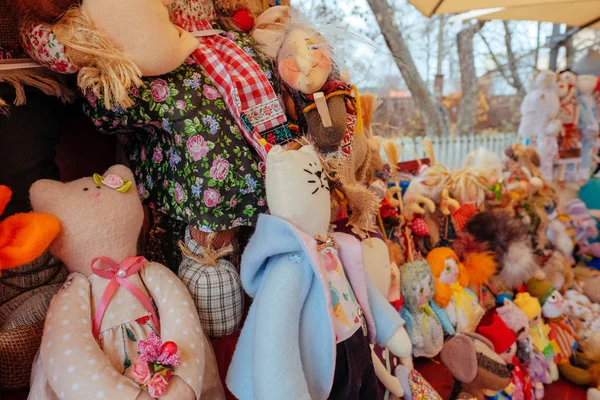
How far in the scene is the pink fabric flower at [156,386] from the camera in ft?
2.21

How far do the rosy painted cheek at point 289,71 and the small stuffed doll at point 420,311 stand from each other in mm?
757

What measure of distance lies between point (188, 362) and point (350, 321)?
1.06 ft

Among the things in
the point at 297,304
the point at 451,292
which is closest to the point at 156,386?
the point at 297,304

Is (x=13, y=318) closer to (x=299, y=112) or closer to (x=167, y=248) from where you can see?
(x=167, y=248)

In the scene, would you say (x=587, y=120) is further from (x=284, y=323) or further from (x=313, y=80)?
(x=284, y=323)

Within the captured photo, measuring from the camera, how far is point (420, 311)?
146 cm

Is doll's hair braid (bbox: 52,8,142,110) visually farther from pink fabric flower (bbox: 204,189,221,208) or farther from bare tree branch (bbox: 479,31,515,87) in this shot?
bare tree branch (bbox: 479,31,515,87)

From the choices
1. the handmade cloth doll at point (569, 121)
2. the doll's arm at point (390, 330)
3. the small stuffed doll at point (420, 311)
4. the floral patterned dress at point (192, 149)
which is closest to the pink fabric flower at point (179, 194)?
the floral patterned dress at point (192, 149)

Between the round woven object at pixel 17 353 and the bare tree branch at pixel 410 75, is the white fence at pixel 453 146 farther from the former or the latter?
the round woven object at pixel 17 353

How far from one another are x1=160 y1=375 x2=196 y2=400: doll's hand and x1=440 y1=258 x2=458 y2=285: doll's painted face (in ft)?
3.42

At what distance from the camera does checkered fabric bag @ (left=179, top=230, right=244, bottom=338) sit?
888mm

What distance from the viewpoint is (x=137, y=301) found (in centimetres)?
79

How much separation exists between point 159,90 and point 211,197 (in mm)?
216

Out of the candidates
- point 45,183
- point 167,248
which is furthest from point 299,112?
point 45,183
